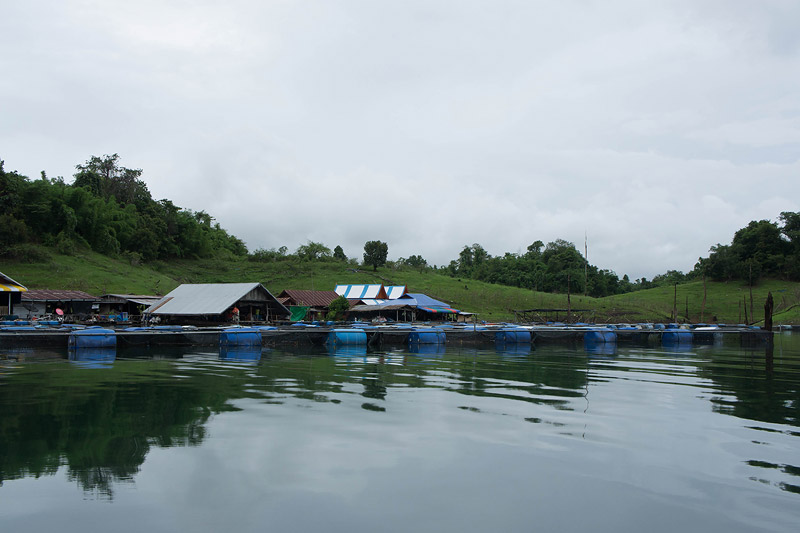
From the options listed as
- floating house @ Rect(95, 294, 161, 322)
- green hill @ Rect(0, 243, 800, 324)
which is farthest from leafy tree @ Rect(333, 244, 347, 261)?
floating house @ Rect(95, 294, 161, 322)

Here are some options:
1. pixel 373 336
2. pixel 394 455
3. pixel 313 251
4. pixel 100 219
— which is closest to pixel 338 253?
pixel 313 251

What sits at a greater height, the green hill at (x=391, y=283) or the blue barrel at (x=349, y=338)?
the green hill at (x=391, y=283)

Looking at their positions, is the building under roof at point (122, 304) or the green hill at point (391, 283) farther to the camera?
the green hill at point (391, 283)

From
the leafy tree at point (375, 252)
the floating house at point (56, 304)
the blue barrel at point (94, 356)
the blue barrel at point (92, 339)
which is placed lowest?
the blue barrel at point (94, 356)

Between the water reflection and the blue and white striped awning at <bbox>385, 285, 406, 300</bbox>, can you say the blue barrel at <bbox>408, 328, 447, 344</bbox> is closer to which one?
the water reflection

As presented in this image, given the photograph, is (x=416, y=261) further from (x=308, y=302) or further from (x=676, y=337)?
(x=676, y=337)

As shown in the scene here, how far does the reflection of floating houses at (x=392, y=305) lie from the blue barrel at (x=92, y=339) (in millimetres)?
26181

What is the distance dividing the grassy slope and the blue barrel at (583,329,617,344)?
21.8 metres

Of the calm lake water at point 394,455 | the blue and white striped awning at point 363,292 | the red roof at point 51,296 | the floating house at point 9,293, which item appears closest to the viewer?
the calm lake water at point 394,455

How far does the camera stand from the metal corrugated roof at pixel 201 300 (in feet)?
126

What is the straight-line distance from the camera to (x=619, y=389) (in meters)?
16.1

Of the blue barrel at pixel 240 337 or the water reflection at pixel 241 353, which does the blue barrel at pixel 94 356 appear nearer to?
the water reflection at pixel 241 353

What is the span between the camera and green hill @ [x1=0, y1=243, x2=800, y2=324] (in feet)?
189

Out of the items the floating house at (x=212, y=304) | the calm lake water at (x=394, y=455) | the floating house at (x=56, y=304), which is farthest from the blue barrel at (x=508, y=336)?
the floating house at (x=56, y=304)
